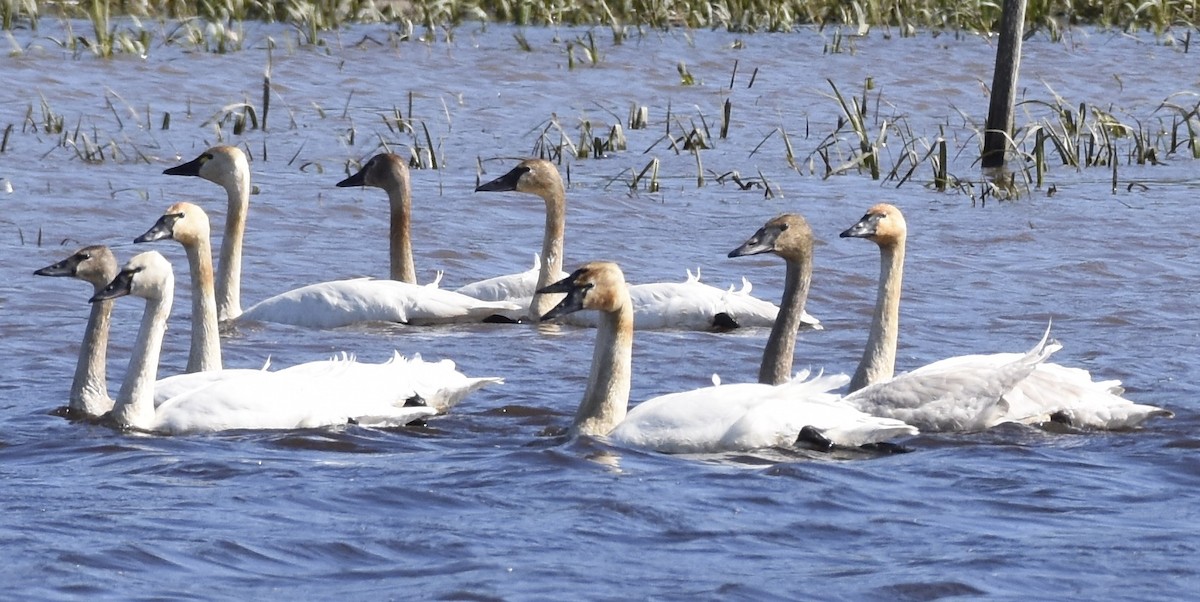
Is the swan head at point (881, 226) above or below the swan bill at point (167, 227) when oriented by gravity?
above

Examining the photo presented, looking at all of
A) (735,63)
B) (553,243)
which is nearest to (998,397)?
(553,243)

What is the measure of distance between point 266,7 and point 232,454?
589 inches

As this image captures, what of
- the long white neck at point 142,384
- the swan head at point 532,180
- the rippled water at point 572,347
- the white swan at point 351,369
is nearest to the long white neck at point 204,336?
the white swan at point 351,369

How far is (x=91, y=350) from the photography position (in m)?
7.73

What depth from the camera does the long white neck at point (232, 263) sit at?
9945 mm

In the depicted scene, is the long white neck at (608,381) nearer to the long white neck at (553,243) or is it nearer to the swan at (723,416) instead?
the swan at (723,416)

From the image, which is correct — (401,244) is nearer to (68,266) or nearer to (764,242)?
(68,266)

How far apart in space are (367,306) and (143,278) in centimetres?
223

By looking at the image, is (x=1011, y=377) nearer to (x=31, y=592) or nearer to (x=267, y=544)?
(x=267, y=544)

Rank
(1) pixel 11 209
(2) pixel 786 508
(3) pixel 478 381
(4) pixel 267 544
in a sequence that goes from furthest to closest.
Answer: (1) pixel 11 209
(3) pixel 478 381
(2) pixel 786 508
(4) pixel 267 544

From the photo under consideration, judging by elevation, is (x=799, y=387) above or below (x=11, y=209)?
above

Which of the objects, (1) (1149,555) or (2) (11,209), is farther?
(2) (11,209)

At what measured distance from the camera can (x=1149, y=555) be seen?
18.8 feet

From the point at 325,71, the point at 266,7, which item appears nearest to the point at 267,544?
the point at 325,71
